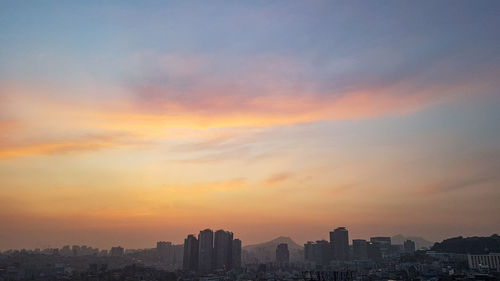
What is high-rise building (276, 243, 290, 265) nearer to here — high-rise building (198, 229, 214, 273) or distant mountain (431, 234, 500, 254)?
high-rise building (198, 229, 214, 273)

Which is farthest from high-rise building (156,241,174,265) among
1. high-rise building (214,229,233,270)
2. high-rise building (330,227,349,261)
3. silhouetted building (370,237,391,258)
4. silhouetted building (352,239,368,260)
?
silhouetted building (370,237,391,258)

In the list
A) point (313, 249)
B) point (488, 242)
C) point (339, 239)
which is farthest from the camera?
point (313, 249)

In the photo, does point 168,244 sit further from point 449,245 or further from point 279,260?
point 449,245

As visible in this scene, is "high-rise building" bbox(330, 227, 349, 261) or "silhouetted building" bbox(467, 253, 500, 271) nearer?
"silhouetted building" bbox(467, 253, 500, 271)

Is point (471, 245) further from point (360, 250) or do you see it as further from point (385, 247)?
point (385, 247)

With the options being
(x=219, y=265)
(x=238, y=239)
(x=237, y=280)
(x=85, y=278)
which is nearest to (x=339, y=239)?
(x=238, y=239)
